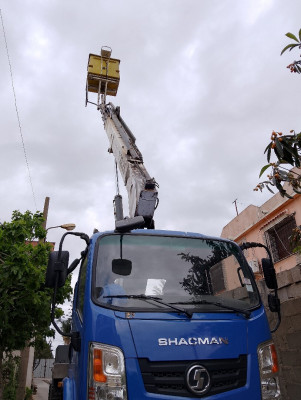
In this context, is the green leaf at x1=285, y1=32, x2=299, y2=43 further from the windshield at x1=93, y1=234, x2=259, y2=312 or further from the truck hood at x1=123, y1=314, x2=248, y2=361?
the truck hood at x1=123, y1=314, x2=248, y2=361

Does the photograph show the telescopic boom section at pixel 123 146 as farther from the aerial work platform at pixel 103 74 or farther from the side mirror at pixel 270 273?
the side mirror at pixel 270 273

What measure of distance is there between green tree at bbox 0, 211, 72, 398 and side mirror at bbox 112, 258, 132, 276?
3.45 meters

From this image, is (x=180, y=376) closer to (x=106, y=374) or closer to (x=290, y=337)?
(x=106, y=374)

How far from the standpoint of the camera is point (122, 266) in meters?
3.40

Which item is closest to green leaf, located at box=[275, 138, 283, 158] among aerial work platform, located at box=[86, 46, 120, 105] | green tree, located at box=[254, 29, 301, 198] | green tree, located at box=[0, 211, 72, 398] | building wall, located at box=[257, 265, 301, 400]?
green tree, located at box=[254, 29, 301, 198]

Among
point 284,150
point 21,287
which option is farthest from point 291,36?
point 21,287

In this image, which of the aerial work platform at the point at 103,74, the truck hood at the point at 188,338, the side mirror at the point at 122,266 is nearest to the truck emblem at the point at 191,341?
the truck hood at the point at 188,338

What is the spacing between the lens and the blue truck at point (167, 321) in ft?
8.77

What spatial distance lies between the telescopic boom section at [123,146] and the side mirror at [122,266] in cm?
204

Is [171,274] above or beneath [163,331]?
above

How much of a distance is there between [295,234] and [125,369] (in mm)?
2801

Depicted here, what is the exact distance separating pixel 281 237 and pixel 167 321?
11.0m

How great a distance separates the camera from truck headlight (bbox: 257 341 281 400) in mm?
2914

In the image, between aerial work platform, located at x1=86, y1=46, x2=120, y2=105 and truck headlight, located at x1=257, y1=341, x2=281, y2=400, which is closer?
truck headlight, located at x1=257, y1=341, x2=281, y2=400
